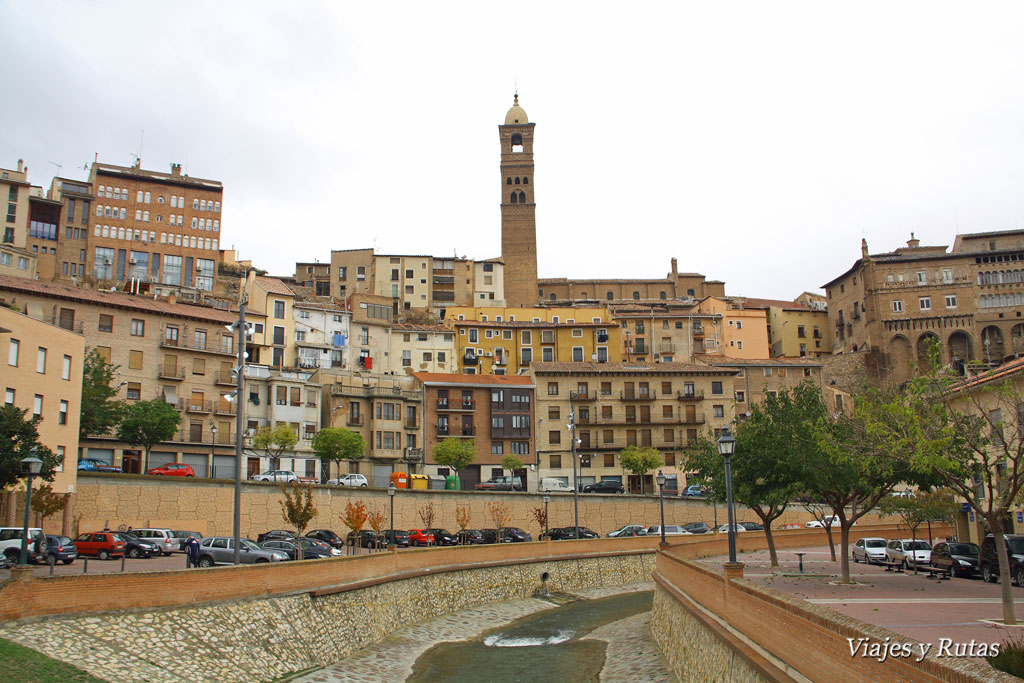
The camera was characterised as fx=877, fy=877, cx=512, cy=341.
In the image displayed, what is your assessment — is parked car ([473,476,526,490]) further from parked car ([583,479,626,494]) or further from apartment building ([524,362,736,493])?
parked car ([583,479,626,494])

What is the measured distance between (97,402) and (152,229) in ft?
157

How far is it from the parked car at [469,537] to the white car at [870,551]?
66.8 ft

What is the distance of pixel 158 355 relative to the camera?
66.2 m

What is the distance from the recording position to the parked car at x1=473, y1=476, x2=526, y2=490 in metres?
67.6

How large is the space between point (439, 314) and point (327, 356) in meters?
25.1

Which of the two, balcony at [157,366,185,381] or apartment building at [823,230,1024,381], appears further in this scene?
apartment building at [823,230,1024,381]

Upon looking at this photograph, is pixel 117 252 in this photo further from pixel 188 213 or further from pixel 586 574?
pixel 586 574

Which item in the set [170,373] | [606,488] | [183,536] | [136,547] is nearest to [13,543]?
[136,547]

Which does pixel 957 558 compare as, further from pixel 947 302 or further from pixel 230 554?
pixel 947 302

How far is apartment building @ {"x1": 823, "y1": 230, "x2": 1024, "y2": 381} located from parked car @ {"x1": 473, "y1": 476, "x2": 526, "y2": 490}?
50.7 m

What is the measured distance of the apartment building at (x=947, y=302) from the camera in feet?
341

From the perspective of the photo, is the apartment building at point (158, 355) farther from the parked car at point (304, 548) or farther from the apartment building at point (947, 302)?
the apartment building at point (947, 302)

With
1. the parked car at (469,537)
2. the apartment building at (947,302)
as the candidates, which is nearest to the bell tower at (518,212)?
the apartment building at (947,302)

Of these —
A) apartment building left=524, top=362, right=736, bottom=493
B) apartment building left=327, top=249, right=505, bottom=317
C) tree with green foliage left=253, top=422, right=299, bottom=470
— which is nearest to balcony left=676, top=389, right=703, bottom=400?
apartment building left=524, top=362, right=736, bottom=493
